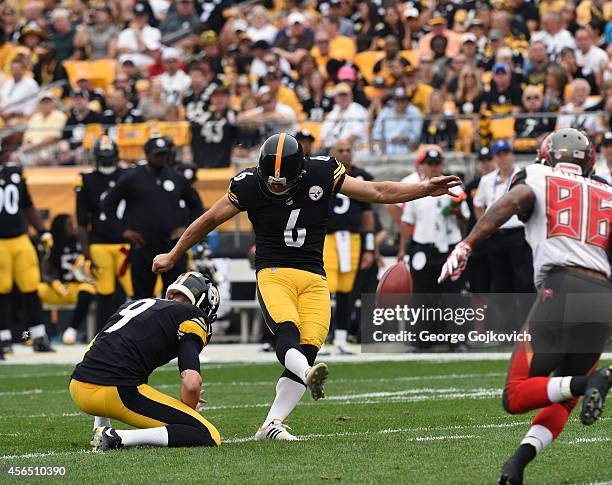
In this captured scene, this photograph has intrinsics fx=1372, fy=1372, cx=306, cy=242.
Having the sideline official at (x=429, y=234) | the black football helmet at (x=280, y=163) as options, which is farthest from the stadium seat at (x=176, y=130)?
the black football helmet at (x=280, y=163)

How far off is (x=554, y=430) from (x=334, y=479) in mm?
940

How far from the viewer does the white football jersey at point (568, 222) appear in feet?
19.0

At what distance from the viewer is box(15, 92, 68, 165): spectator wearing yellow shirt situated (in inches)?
688

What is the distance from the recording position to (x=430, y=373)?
1086 centimetres

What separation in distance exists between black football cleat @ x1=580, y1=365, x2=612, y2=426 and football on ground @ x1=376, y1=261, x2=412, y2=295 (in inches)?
219

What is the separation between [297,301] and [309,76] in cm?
1011

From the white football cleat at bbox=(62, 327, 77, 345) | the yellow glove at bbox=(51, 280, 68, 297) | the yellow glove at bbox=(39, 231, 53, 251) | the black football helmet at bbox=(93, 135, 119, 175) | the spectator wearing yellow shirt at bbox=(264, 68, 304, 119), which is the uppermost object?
the spectator wearing yellow shirt at bbox=(264, 68, 304, 119)

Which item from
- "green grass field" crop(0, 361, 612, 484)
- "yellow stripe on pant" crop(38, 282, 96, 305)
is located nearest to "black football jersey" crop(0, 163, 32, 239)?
"green grass field" crop(0, 361, 612, 484)

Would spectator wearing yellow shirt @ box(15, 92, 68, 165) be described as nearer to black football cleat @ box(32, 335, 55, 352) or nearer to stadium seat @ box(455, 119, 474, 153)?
black football cleat @ box(32, 335, 55, 352)

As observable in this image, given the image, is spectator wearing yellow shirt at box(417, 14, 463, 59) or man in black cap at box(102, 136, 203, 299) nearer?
man in black cap at box(102, 136, 203, 299)

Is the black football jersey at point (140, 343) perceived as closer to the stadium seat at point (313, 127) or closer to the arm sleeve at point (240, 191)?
the arm sleeve at point (240, 191)

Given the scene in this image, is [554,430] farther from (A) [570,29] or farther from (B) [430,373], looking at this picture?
(A) [570,29]

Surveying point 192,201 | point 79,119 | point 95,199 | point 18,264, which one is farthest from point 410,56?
point 18,264

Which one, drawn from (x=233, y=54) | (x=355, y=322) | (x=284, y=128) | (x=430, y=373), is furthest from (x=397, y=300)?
(x=233, y=54)
